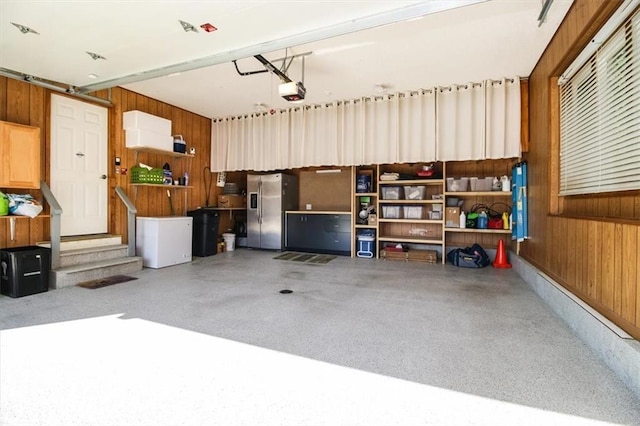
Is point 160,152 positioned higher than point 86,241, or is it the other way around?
point 160,152

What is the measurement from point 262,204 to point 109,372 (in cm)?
527

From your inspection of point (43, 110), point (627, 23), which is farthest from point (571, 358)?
point (43, 110)

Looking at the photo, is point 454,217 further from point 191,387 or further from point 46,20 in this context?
point 46,20

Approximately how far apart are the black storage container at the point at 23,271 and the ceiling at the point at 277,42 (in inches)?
94.1

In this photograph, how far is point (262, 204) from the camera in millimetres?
7074

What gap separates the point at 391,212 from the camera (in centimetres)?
625

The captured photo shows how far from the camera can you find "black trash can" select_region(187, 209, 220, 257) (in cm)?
629

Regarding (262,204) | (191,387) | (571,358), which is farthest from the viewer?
(262,204)

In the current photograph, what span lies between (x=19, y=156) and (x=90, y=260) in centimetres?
161

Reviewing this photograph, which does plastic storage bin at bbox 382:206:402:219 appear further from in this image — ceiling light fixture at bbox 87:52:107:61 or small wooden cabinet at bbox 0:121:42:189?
small wooden cabinet at bbox 0:121:42:189

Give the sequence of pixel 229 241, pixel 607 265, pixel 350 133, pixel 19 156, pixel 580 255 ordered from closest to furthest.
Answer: pixel 607 265 → pixel 580 255 → pixel 19 156 → pixel 350 133 → pixel 229 241

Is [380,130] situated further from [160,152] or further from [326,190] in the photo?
[160,152]

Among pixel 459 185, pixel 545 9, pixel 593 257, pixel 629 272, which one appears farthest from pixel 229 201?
pixel 629 272

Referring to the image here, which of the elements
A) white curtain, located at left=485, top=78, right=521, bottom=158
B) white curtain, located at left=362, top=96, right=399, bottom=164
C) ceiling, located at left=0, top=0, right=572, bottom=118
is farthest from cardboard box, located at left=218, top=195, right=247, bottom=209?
white curtain, located at left=485, top=78, right=521, bottom=158
